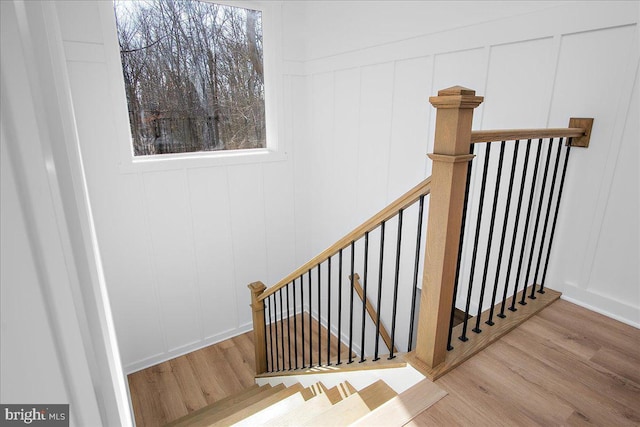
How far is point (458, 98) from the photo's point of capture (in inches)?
45.5

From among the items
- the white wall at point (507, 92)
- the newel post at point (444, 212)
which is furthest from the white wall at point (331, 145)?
the newel post at point (444, 212)

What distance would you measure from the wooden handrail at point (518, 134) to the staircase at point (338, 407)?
40.2 inches

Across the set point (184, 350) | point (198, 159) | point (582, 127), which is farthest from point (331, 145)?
point (184, 350)

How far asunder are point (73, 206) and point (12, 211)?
208mm

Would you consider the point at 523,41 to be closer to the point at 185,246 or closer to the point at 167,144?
the point at 167,144

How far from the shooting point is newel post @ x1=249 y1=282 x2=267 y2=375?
117 inches

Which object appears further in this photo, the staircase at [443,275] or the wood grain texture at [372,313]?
the wood grain texture at [372,313]

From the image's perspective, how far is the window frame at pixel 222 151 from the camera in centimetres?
295

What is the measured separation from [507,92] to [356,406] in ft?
6.74

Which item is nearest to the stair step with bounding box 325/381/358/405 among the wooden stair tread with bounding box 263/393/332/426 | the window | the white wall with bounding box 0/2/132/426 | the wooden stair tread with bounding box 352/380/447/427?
the wooden stair tread with bounding box 263/393/332/426

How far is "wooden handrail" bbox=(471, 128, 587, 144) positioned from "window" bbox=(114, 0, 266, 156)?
3.02 meters

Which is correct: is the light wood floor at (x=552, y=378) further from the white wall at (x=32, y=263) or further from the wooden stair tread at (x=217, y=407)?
the wooden stair tread at (x=217, y=407)

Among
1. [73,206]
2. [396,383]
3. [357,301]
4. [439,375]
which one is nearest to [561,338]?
[439,375]

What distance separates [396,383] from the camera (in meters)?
1.59
